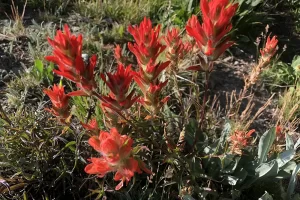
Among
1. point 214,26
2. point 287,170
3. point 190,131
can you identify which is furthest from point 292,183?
point 214,26

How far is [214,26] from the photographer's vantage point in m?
1.15

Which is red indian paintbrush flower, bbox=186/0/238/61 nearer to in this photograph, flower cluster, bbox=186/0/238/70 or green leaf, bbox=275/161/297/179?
flower cluster, bbox=186/0/238/70

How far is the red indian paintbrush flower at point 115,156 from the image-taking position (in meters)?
1.10

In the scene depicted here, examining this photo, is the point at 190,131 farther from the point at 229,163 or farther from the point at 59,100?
the point at 59,100

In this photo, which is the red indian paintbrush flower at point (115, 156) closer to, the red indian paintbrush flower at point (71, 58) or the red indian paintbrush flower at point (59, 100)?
the red indian paintbrush flower at point (71, 58)

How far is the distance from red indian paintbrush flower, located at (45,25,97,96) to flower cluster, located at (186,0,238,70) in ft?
1.21

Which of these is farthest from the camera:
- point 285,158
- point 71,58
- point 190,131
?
point 190,131

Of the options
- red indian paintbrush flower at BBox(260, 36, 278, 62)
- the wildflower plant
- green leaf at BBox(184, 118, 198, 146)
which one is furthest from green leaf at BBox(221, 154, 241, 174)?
red indian paintbrush flower at BBox(260, 36, 278, 62)

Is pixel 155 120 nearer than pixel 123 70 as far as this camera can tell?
No

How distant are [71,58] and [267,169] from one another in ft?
3.46

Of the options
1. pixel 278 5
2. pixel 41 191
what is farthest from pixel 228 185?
pixel 278 5

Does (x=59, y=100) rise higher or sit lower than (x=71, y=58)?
lower

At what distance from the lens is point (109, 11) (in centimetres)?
308

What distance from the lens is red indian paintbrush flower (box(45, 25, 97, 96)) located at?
3.41 ft
